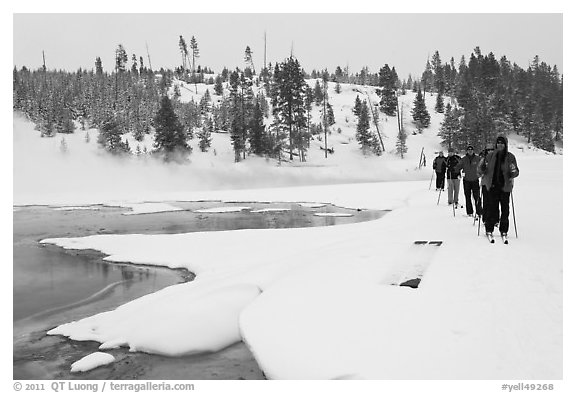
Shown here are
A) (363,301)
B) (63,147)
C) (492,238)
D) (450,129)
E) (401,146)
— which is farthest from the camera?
(450,129)

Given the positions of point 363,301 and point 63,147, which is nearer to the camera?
point 363,301

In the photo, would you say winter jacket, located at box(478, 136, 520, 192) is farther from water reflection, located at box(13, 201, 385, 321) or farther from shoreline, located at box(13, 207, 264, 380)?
water reflection, located at box(13, 201, 385, 321)

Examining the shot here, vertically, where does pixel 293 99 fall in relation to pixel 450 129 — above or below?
above

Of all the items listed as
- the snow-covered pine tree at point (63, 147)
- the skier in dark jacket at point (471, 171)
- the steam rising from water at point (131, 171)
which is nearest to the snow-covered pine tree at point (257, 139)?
the steam rising from water at point (131, 171)

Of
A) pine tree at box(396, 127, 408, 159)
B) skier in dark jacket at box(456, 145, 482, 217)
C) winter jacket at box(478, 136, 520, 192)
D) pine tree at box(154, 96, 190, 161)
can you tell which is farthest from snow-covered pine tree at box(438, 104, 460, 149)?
winter jacket at box(478, 136, 520, 192)

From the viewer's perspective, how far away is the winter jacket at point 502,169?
787 cm

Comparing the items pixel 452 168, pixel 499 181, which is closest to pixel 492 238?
pixel 499 181

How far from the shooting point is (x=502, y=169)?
7.96 m

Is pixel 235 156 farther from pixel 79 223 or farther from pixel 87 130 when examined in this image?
pixel 79 223

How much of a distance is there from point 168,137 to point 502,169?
118ft

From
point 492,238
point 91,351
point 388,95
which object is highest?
point 388,95

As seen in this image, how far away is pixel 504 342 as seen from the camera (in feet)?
13.1

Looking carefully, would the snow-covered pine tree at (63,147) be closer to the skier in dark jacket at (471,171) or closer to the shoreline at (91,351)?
the shoreline at (91,351)

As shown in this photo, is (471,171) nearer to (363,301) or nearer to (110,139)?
(363,301)
